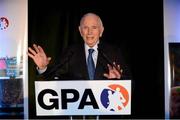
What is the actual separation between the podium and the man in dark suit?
69 millimetres

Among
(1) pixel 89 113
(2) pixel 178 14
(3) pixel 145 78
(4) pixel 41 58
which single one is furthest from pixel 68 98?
(2) pixel 178 14

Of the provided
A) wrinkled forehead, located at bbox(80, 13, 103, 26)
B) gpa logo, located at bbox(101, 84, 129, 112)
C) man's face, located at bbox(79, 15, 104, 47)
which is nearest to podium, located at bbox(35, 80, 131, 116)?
gpa logo, located at bbox(101, 84, 129, 112)

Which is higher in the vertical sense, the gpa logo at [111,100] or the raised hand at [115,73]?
the raised hand at [115,73]

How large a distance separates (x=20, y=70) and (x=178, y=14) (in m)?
1.66

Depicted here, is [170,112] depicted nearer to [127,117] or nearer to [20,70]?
[127,117]

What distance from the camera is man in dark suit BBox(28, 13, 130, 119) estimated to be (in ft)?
10.5

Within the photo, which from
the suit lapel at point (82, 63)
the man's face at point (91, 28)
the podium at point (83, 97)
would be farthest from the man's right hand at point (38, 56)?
the man's face at point (91, 28)

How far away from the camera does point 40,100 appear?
3.19 meters

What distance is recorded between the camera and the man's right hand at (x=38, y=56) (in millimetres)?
3205

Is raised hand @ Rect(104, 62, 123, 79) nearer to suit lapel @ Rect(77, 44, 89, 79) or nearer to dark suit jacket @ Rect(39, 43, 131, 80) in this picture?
dark suit jacket @ Rect(39, 43, 131, 80)

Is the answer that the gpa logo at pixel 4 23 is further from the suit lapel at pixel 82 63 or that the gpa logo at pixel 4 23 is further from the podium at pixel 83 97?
the suit lapel at pixel 82 63

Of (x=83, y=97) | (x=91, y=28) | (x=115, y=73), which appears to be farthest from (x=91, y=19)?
(x=83, y=97)

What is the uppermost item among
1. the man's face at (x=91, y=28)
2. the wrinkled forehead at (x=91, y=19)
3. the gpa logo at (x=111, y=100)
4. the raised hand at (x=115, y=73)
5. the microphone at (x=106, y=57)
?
the wrinkled forehead at (x=91, y=19)

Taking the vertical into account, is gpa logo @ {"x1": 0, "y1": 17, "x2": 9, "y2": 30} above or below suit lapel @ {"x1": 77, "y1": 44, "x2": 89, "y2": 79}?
above
